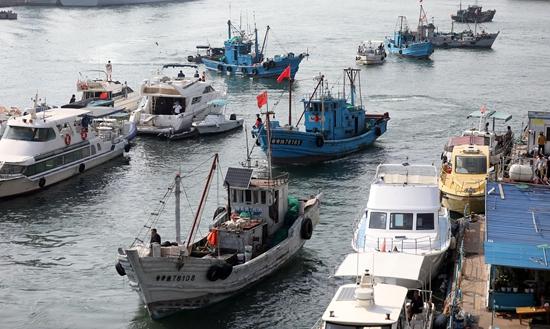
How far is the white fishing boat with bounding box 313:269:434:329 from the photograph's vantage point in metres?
22.9

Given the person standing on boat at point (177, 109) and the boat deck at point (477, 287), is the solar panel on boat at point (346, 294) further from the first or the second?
the person standing on boat at point (177, 109)

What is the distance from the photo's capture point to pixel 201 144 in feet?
197

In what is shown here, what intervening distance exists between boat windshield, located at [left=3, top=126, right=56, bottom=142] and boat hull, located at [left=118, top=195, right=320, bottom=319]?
754 inches

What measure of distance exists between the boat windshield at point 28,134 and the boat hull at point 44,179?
5.72 ft

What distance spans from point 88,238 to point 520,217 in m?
18.6

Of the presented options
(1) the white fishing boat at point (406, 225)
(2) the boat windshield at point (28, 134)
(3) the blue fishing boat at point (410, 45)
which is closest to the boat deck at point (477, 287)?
(1) the white fishing boat at point (406, 225)

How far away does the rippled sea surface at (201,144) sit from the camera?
33312 millimetres

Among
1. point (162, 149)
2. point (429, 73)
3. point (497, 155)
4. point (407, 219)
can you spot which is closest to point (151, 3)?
point (429, 73)

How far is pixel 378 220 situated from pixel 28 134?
22088 mm

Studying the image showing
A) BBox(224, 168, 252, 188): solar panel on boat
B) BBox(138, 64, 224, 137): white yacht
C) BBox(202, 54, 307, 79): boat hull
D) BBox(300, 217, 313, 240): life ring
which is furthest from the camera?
BBox(202, 54, 307, 79): boat hull

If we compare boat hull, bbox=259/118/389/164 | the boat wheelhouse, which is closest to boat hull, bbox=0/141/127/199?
boat hull, bbox=259/118/389/164

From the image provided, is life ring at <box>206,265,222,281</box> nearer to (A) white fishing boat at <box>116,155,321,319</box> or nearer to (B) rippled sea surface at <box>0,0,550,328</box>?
(A) white fishing boat at <box>116,155,321,319</box>

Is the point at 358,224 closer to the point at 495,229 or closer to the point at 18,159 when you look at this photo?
the point at 495,229

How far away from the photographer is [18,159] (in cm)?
4734
